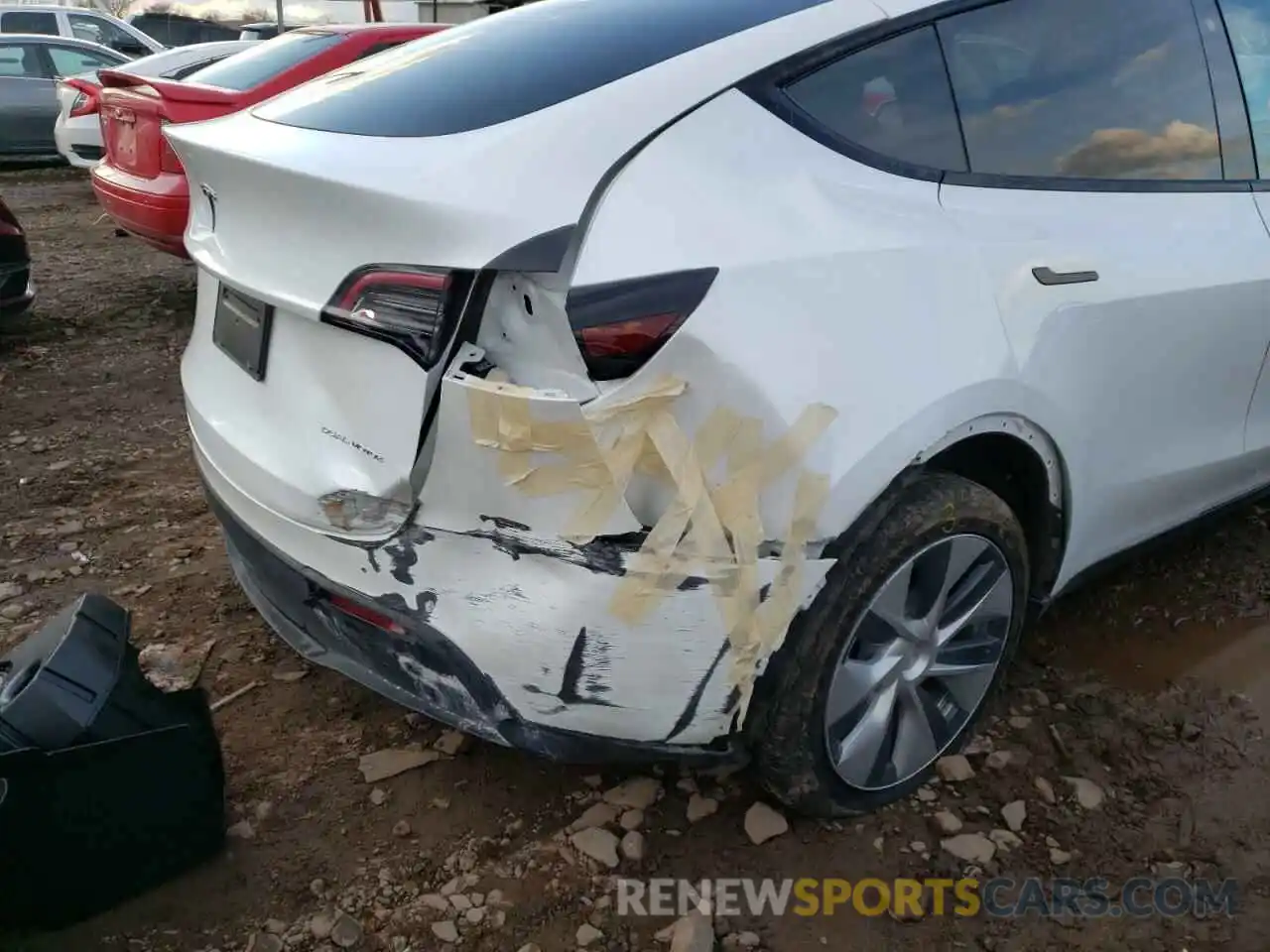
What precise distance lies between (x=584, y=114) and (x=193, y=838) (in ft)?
5.14

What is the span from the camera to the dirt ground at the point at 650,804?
6.57ft

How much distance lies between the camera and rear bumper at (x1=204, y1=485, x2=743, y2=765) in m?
1.81

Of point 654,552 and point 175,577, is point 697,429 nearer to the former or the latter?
point 654,552

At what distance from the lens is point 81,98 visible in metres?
8.52

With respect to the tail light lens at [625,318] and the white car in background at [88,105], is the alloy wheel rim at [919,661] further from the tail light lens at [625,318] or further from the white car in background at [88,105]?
the white car in background at [88,105]

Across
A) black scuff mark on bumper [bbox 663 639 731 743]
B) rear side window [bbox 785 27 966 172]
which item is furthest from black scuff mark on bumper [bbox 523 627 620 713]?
rear side window [bbox 785 27 966 172]

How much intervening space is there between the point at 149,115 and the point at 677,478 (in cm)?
473

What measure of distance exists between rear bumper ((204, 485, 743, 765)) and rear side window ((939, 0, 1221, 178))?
1.34m

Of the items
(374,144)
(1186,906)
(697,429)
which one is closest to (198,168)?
(374,144)

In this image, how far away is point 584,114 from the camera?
1.74m

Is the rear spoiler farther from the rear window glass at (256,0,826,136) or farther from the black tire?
the black tire

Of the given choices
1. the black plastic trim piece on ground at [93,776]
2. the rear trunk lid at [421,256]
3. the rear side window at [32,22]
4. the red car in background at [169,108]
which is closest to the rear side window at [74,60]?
the rear side window at [32,22]

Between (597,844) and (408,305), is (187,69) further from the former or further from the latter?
(597,844)

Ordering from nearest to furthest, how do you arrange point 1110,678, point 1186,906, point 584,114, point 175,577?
point 584,114
point 1186,906
point 1110,678
point 175,577
